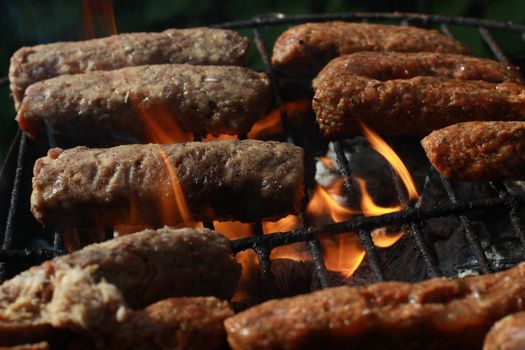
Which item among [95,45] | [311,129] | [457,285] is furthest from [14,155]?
[457,285]

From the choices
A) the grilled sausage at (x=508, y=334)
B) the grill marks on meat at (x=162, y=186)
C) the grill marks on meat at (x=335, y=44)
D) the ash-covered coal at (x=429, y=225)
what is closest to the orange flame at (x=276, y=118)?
the grill marks on meat at (x=335, y=44)

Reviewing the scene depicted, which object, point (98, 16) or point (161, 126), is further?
point (98, 16)

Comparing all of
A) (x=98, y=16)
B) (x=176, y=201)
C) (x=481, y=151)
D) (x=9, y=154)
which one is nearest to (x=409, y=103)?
(x=481, y=151)

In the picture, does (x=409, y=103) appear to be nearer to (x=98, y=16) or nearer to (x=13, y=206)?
(x=13, y=206)

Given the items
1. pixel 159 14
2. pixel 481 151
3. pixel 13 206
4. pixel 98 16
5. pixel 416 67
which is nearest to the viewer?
pixel 481 151

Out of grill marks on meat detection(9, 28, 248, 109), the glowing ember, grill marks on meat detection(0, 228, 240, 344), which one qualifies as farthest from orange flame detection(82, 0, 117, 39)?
grill marks on meat detection(0, 228, 240, 344)

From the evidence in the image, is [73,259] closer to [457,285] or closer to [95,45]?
[457,285]

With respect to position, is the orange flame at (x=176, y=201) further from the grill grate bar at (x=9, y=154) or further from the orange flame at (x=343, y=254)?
the grill grate bar at (x=9, y=154)
